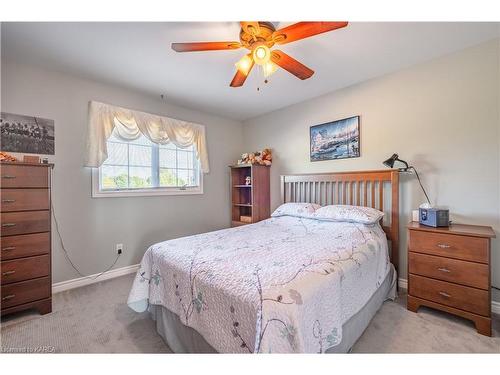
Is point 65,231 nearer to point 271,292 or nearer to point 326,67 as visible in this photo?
point 271,292

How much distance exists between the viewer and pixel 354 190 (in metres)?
2.68

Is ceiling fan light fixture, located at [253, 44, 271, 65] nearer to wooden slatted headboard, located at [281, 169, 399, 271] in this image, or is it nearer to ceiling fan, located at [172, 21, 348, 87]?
ceiling fan, located at [172, 21, 348, 87]

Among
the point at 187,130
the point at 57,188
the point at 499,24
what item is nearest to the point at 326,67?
the point at 499,24

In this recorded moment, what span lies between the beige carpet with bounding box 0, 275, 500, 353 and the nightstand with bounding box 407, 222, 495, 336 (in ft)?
0.42

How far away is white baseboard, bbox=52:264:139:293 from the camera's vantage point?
2.33 metres

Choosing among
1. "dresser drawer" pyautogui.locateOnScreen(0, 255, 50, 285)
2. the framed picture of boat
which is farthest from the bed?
"dresser drawer" pyautogui.locateOnScreen(0, 255, 50, 285)

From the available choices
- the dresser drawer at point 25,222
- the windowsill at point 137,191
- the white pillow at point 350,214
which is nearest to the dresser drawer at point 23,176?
the dresser drawer at point 25,222

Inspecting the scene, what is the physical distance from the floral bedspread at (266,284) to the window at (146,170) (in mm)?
1438

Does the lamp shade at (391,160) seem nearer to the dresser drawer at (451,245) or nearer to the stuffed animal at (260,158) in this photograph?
the dresser drawer at (451,245)

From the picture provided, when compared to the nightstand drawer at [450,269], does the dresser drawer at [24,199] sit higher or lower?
higher

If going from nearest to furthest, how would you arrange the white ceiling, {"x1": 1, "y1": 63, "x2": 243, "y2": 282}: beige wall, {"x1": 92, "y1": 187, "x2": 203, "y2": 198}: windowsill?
1. the white ceiling
2. {"x1": 1, "y1": 63, "x2": 243, "y2": 282}: beige wall
3. {"x1": 92, "y1": 187, "x2": 203, "y2": 198}: windowsill

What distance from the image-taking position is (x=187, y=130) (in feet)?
10.8

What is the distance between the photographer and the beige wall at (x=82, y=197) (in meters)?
2.22

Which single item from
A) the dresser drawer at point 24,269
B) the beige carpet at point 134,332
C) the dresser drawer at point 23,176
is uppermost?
the dresser drawer at point 23,176
